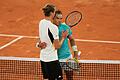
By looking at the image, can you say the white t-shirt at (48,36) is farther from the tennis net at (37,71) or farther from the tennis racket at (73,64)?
the tennis net at (37,71)

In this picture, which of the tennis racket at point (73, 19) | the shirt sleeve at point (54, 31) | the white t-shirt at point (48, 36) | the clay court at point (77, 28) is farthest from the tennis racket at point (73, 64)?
the clay court at point (77, 28)

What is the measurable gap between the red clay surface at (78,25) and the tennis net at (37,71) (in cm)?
196

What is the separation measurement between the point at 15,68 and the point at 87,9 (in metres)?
7.53

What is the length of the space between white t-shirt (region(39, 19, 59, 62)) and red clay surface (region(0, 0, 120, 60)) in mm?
5184

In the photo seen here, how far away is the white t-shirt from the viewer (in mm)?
7008

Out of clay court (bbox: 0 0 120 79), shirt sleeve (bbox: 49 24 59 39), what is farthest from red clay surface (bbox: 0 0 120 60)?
shirt sleeve (bbox: 49 24 59 39)

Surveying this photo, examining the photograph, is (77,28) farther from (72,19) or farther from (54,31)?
(54,31)

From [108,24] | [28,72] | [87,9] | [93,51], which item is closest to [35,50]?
[93,51]

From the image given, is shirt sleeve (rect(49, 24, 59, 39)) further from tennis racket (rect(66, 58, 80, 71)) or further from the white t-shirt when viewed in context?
tennis racket (rect(66, 58, 80, 71))

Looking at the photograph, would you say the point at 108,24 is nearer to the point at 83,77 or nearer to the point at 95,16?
the point at 95,16

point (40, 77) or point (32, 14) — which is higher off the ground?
point (32, 14)

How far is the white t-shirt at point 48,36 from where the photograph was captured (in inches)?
276

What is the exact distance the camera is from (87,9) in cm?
1733

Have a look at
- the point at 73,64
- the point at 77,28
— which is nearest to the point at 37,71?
the point at 73,64
